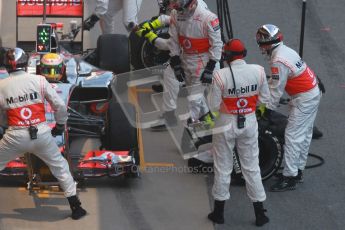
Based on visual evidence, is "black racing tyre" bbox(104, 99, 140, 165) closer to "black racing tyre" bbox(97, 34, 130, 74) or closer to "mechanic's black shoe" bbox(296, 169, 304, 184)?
"mechanic's black shoe" bbox(296, 169, 304, 184)

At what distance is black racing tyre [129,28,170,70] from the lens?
1261 centimetres

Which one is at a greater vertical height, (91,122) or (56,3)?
(56,3)

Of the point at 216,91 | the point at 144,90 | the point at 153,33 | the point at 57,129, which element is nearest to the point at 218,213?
the point at 216,91

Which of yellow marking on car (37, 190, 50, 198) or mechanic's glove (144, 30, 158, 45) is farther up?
mechanic's glove (144, 30, 158, 45)

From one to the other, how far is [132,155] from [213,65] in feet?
5.29

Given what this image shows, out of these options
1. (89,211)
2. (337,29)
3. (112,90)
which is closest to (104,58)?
(112,90)

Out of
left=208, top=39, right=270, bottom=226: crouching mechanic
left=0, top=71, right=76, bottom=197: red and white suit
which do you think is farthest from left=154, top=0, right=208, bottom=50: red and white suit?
left=0, top=71, right=76, bottom=197: red and white suit

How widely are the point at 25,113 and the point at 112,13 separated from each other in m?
5.20

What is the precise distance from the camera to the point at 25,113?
8.58m

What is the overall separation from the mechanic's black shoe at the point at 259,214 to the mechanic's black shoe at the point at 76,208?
1823 mm

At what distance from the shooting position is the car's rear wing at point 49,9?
12930 mm

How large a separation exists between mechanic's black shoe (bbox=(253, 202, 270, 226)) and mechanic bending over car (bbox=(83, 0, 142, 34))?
16.8 feet

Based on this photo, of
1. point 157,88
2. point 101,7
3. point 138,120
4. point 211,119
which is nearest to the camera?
point 211,119

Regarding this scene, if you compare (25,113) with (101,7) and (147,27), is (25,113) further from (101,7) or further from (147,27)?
(101,7)
